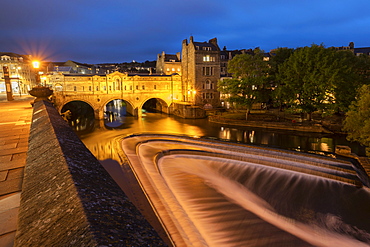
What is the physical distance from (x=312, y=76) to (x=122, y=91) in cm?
3560

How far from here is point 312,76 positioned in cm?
3145

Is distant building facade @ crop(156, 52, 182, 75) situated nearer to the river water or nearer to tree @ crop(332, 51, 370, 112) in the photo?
tree @ crop(332, 51, 370, 112)

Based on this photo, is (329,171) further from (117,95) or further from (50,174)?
(117,95)

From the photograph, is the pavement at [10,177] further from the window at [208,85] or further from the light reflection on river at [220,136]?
the window at [208,85]

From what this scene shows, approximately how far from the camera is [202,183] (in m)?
16.8

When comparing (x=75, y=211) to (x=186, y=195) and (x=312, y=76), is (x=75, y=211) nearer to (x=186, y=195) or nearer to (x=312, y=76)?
(x=186, y=195)

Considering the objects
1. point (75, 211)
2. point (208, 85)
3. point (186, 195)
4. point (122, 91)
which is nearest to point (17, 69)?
point (122, 91)

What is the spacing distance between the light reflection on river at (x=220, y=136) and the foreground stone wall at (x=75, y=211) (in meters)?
20.7

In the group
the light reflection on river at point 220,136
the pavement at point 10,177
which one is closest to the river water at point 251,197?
the light reflection on river at point 220,136

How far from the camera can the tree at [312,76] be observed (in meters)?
31.1

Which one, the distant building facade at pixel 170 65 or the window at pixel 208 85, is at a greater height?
the distant building facade at pixel 170 65

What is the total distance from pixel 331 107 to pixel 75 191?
35.6 metres

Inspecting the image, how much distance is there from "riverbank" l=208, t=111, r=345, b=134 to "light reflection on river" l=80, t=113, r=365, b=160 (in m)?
1.49

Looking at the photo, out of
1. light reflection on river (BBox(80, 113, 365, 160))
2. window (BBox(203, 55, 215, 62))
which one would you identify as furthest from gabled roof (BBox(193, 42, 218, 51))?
light reflection on river (BBox(80, 113, 365, 160))
